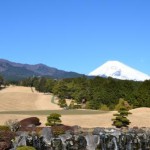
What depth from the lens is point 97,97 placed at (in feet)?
322

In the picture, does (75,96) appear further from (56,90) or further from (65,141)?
(65,141)

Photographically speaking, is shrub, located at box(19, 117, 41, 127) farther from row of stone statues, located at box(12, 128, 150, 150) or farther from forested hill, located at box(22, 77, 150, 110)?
forested hill, located at box(22, 77, 150, 110)

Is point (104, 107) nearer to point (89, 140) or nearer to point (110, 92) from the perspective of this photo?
point (110, 92)

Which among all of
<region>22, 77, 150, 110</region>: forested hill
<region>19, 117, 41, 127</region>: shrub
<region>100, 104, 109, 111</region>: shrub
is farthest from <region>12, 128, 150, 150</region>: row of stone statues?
<region>100, 104, 109, 111</region>: shrub

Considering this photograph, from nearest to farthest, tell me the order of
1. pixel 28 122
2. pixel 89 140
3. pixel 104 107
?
1. pixel 89 140
2. pixel 28 122
3. pixel 104 107

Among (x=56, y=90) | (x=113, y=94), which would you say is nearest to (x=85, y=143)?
(x=113, y=94)

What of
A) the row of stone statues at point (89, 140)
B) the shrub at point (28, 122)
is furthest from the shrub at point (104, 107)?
the row of stone statues at point (89, 140)

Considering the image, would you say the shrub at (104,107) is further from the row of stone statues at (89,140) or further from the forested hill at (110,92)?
the row of stone statues at (89,140)

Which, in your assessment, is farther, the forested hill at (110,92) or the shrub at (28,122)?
the forested hill at (110,92)

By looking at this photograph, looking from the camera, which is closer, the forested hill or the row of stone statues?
the row of stone statues

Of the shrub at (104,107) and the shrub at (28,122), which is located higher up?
the shrub at (104,107)


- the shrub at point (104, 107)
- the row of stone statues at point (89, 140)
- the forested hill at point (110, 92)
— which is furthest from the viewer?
the shrub at point (104, 107)

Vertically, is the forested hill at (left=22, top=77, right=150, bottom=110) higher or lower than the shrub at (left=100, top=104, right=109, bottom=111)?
higher

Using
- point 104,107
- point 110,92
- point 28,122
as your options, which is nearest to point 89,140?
point 28,122
